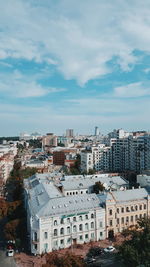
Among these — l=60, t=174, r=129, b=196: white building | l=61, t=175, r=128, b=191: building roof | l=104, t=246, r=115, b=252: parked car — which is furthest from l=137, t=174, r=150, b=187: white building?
l=104, t=246, r=115, b=252: parked car

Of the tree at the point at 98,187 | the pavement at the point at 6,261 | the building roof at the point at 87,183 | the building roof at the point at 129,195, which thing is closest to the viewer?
the pavement at the point at 6,261

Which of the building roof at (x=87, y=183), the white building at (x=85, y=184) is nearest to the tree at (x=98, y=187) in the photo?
the white building at (x=85, y=184)

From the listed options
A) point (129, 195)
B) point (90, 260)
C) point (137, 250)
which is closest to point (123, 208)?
point (129, 195)

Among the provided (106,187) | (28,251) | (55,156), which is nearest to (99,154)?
(55,156)

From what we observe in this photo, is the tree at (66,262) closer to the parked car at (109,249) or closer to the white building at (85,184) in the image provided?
the parked car at (109,249)

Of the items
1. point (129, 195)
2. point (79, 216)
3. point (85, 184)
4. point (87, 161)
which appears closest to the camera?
point (79, 216)

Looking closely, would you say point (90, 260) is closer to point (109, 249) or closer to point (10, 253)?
point (109, 249)

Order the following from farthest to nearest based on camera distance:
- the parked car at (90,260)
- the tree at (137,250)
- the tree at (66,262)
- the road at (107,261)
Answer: the parked car at (90,260) → the road at (107,261) → the tree at (137,250) → the tree at (66,262)

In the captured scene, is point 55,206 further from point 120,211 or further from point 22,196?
point 22,196
